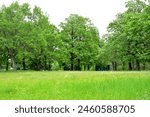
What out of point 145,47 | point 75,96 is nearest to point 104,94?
point 75,96

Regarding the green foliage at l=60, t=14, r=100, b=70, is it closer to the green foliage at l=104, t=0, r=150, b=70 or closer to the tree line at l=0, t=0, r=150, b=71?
the tree line at l=0, t=0, r=150, b=71

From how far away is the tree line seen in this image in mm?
56062

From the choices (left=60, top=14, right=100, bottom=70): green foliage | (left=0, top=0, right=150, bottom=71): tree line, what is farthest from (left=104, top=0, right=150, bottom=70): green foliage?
(left=60, top=14, right=100, bottom=70): green foliage

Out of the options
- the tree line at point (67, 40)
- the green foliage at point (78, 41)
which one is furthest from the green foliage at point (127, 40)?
the green foliage at point (78, 41)

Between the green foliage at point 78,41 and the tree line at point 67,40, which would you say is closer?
the tree line at point 67,40

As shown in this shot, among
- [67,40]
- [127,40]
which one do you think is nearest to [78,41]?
[67,40]

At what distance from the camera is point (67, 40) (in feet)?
240

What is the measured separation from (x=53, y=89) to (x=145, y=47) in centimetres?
4175

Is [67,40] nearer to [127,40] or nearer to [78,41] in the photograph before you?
[78,41]

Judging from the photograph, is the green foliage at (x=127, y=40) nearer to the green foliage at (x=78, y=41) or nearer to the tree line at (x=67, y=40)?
the tree line at (x=67, y=40)

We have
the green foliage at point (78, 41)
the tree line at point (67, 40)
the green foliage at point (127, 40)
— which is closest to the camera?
the green foliage at point (127, 40)

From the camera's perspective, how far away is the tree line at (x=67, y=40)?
5606 cm

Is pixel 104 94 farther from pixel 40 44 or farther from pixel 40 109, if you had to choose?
pixel 40 44

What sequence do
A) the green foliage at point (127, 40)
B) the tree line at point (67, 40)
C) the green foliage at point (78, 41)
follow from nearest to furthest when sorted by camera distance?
1. the green foliage at point (127, 40)
2. the tree line at point (67, 40)
3. the green foliage at point (78, 41)
